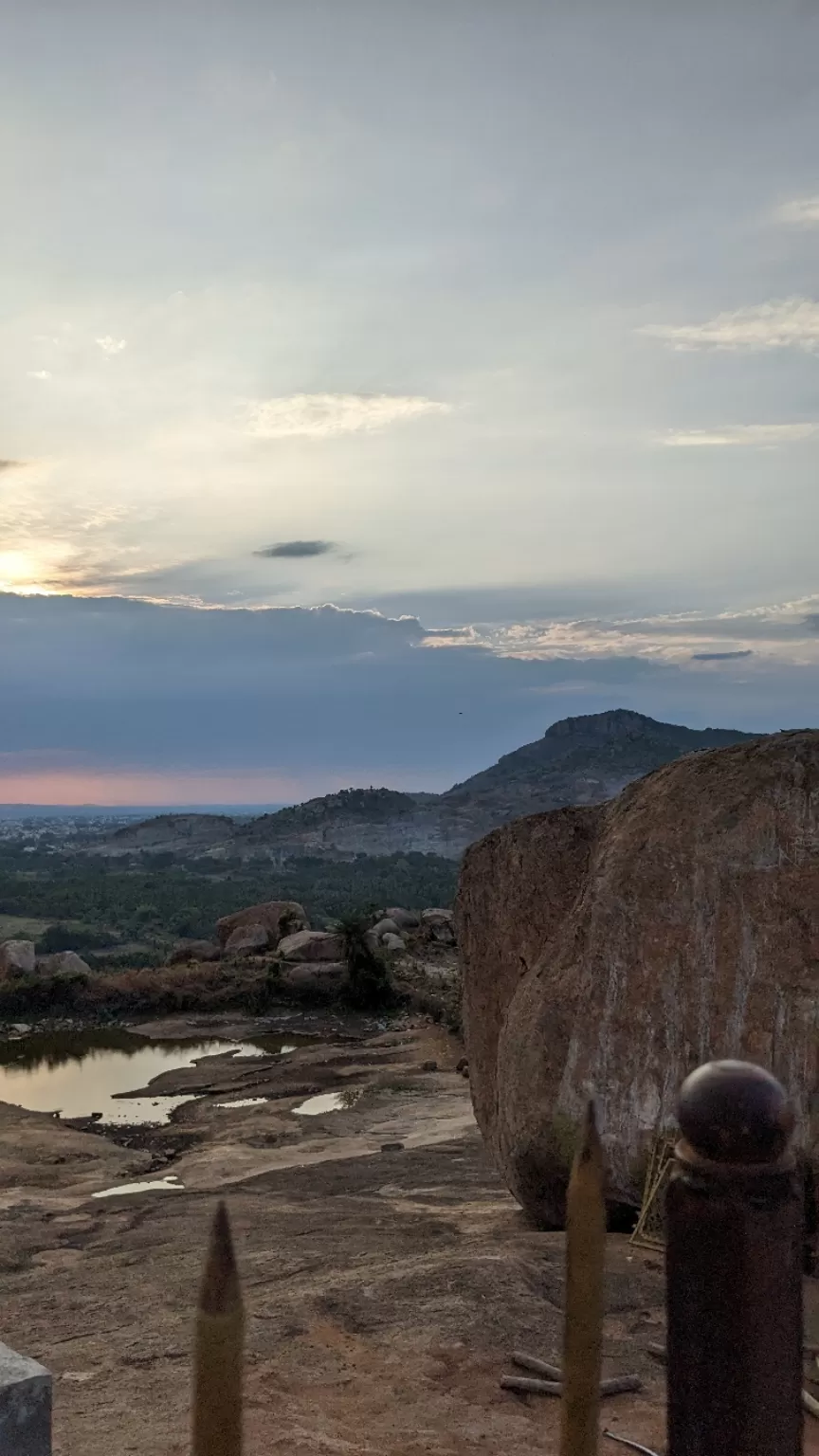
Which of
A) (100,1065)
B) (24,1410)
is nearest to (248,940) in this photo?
(100,1065)

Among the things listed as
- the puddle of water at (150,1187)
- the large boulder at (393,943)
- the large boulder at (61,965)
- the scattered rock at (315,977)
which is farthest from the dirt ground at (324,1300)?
the large boulder at (393,943)

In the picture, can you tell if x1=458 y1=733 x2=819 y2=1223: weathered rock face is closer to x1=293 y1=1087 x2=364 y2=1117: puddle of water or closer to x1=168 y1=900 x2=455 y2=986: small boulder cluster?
x1=293 y1=1087 x2=364 y2=1117: puddle of water

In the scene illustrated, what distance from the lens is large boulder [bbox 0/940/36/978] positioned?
28.8 metres

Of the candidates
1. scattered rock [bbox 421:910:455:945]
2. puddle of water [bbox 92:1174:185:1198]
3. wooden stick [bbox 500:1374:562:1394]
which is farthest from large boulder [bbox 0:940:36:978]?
wooden stick [bbox 500:1374:562:1394]

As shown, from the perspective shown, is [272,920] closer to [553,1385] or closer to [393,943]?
[393,943]

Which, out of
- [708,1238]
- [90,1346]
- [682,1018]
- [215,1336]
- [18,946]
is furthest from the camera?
[18,946]

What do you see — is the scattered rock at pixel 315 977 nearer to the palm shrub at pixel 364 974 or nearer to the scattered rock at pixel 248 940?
the palm shrub at pixel 364 974

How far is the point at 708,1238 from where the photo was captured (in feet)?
5.36

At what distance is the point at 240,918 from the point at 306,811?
2606 inches

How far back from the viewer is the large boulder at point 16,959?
2880 centimetres

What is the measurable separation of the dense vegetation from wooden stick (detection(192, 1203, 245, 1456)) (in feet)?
107

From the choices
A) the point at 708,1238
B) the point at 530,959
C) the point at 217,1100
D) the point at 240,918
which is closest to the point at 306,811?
the point at 240,918

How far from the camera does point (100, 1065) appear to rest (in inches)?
891

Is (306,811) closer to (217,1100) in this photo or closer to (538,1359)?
(217,1100)
